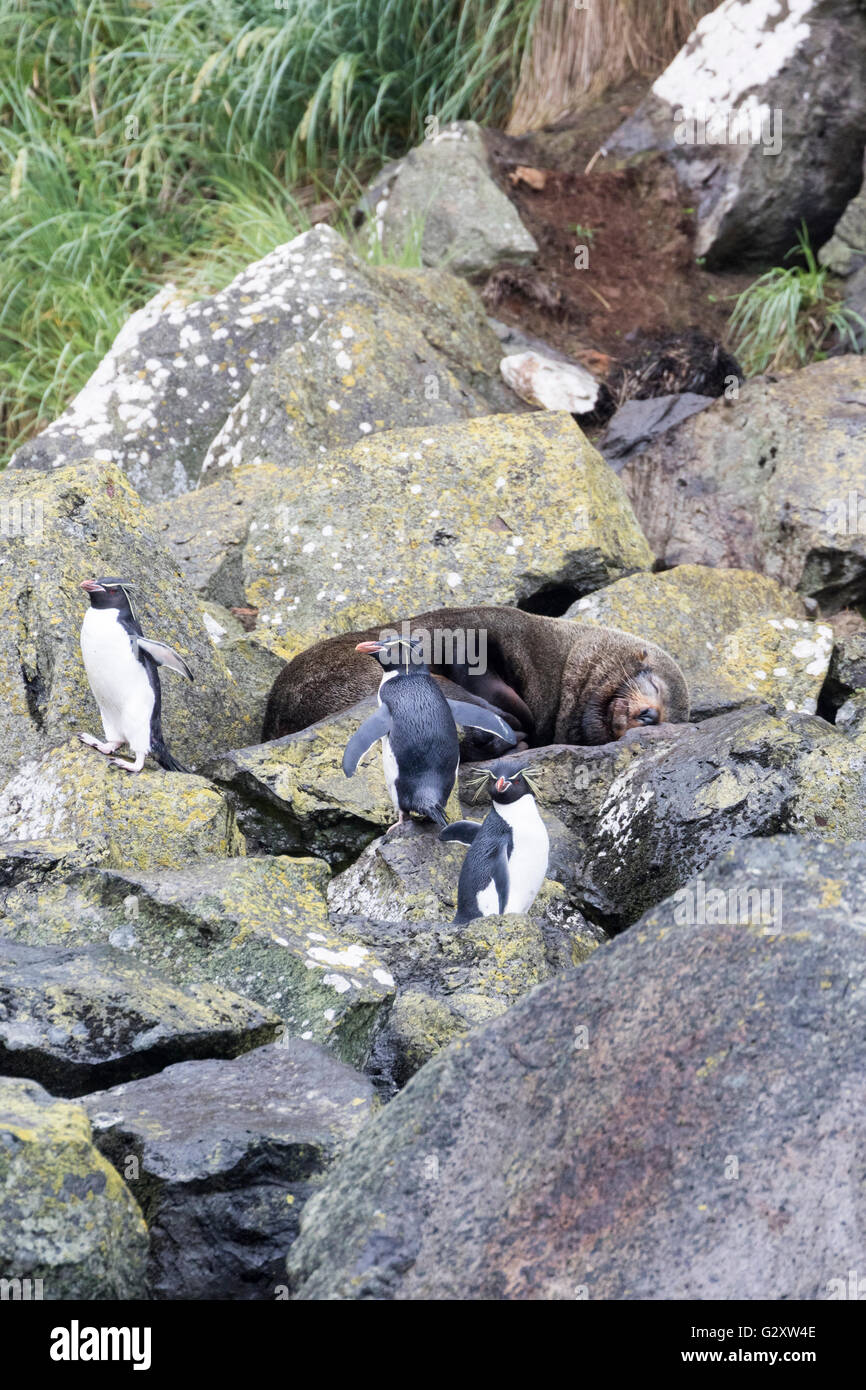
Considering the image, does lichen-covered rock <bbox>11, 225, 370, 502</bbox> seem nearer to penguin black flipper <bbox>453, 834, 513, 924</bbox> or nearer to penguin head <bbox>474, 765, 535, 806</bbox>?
penguin head <bbox>474, 765, 535, 806</bbox>

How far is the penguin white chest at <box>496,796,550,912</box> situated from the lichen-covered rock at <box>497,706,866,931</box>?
0.89 ft

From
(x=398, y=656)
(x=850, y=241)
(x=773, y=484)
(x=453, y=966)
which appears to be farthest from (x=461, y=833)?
(x=850, y=241)

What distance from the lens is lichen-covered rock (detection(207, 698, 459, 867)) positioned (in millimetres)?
5355

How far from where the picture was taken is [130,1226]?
8.89 feet

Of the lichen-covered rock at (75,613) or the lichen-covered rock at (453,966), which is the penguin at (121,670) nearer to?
the lichen-covered rock at (75,613)

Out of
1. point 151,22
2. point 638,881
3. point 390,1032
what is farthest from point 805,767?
point 151,22

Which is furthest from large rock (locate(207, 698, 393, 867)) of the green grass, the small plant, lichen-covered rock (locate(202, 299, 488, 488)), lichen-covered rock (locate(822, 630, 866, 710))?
the green grass

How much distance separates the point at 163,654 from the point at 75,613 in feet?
1.55

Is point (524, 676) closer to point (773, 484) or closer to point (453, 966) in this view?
point (773, 484)

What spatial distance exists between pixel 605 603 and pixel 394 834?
8.20 ft

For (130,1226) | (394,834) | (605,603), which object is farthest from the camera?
(605,603)

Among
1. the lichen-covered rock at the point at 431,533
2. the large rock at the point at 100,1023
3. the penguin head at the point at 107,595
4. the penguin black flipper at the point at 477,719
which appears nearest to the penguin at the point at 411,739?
the penguin black flipper at the point at 477,719

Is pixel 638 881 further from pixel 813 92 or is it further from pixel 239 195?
pixel 239 195

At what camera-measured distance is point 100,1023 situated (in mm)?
3342
